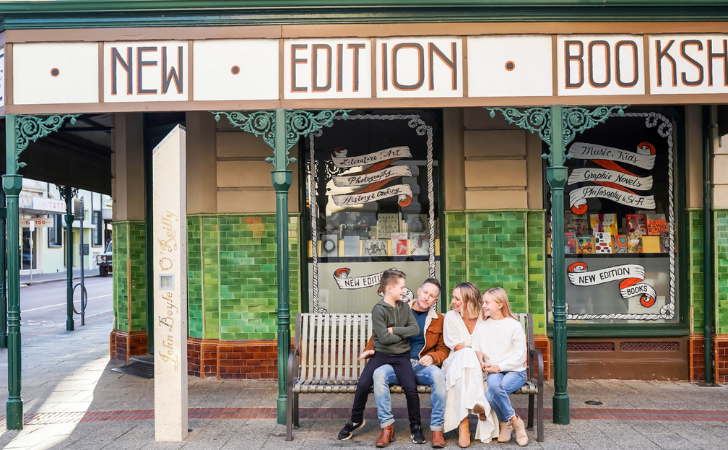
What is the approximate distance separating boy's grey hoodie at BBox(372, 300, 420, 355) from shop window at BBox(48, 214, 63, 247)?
129 ft

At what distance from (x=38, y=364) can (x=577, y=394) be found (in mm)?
7707

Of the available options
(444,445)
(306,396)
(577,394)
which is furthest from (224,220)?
(577,394)

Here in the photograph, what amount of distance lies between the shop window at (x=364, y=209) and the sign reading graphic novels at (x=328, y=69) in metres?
1.98

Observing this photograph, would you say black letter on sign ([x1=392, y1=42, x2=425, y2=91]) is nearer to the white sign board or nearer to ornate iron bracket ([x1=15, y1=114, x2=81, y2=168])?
the white sign board

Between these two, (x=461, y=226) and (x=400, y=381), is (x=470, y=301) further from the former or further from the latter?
(x=461, y=226)

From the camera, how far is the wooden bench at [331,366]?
569 centimetres

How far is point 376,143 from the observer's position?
27.1 ft

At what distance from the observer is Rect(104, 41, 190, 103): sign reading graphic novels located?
20.5 ft

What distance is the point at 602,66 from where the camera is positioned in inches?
245

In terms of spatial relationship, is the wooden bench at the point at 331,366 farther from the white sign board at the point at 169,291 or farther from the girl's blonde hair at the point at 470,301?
the white sign board at the point at 169,291

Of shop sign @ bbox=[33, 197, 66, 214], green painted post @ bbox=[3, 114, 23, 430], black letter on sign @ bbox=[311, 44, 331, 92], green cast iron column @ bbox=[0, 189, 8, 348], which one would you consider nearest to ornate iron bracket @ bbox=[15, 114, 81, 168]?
green painted post @ bbox=[3, 114, 23, 430]

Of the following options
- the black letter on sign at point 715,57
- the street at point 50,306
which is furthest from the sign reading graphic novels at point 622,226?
the street at point 50,306

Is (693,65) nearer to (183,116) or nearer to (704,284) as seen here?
(704,284)

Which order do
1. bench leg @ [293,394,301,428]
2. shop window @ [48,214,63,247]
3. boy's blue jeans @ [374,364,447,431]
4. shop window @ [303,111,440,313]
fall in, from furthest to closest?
shop window @ [48,214,63,247], shop window @ [303,111,440,313], bench leg @ [293,394,301,428], boy's blue jeans @ [374,364,447,431]
